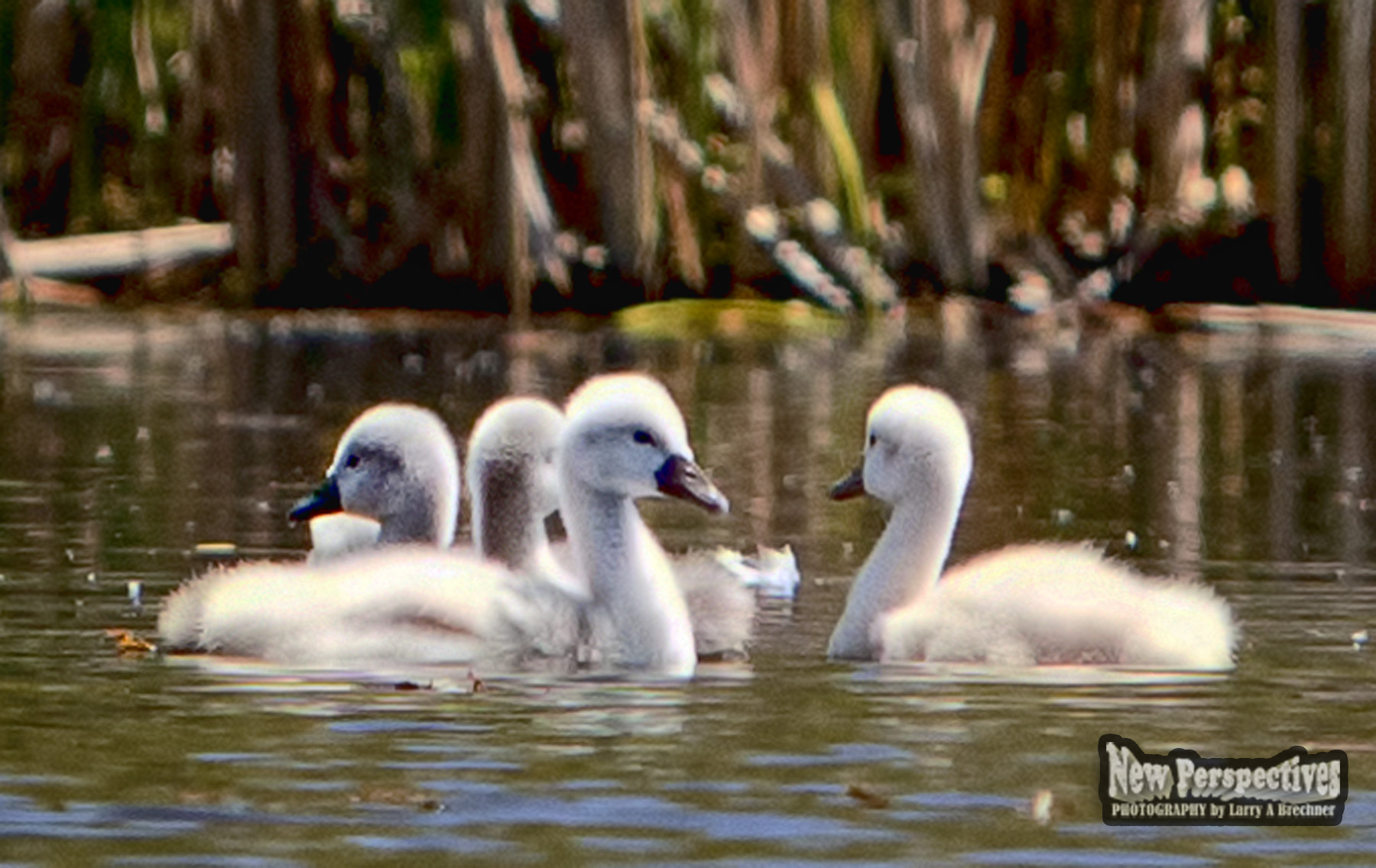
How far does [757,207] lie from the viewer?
1980 cm

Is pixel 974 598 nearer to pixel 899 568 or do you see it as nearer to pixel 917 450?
pixel 899 568

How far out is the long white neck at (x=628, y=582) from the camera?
312 inches

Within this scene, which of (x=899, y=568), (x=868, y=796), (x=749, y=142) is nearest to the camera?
(x=868, y=796)

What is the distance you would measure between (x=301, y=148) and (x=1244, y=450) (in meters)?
8.15

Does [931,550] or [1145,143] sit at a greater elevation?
[1145,143]

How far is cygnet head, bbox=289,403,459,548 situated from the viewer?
881 cm

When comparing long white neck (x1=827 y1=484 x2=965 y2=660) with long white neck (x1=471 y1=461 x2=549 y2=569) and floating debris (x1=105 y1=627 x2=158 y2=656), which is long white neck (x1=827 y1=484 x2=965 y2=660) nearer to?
long white neck (x1=471 y1=461 x2=549 y2=569)

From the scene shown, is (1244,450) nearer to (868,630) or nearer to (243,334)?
(868,630)

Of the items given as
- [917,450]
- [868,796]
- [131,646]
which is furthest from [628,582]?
[868,796]

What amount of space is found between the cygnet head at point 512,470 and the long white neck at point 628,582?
0.51m

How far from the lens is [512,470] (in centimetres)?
873

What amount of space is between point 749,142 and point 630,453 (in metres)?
11.6

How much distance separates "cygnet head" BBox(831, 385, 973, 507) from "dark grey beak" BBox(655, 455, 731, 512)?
60 cm

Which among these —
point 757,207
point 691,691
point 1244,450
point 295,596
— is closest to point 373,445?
point 295,596
